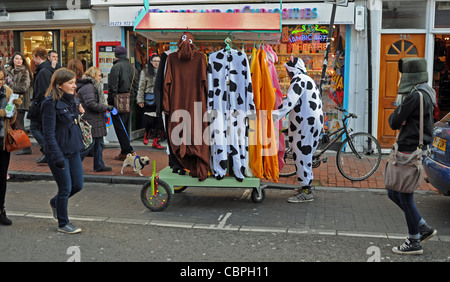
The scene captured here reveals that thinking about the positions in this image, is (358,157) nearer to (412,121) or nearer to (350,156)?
(350,156)

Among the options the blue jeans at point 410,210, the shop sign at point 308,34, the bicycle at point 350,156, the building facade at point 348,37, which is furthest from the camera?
the shop sign at point 308,34

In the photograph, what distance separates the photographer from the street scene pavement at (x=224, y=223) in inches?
192

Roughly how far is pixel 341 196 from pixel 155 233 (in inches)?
125

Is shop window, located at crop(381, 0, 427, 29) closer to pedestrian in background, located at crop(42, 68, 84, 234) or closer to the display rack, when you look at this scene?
the display rack

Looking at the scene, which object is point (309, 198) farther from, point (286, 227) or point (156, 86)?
point (156, 86)

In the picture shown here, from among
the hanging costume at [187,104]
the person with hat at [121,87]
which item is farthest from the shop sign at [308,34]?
the hanging costume at [187,104]

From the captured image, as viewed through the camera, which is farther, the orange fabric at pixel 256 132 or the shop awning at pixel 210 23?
the orange fabric at pixel 256 132

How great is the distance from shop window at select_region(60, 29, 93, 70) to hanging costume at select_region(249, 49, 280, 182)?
6.79 metres

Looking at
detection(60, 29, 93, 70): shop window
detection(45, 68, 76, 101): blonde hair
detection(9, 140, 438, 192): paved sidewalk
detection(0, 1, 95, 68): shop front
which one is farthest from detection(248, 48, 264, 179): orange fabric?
detection(60, 29, 93, 70): shop window

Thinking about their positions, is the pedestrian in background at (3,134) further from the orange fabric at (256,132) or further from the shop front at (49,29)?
the shop front at (49,29)

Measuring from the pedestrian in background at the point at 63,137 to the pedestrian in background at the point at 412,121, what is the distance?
335 centimetres

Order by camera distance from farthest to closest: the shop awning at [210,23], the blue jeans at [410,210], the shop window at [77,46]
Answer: the shop window at [77,46], the shop awning at [210,23], the blue jeans at [410,210]

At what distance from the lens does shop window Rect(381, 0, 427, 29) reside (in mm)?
10227
